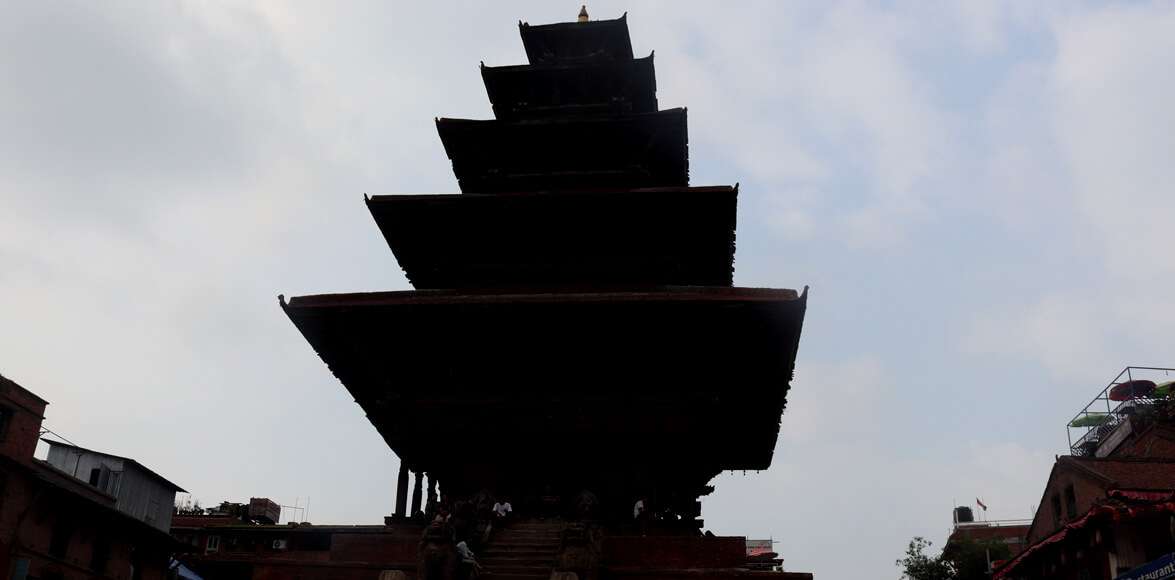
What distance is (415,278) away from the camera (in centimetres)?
2255

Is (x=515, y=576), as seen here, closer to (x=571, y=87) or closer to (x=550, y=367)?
(x=550, y=367)

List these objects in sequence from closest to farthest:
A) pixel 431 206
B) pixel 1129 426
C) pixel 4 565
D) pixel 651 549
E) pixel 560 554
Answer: pixel 560 554
pixel 651 549
pixel 431 206
pixel 4 565
pixel 1129 426

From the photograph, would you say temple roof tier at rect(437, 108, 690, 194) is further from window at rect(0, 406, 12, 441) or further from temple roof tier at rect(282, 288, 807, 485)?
window at rect(0, 406, 12, 441)

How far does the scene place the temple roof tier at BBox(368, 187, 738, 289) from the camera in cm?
2022

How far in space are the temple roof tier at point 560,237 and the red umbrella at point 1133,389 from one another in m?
33.0

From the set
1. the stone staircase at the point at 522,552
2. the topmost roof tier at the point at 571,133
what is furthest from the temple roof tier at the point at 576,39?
the stone staircase at the point at 522,552

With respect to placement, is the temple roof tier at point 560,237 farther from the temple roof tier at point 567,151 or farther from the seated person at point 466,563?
the seated person at point 466,563

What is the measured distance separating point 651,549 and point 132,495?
37586mm

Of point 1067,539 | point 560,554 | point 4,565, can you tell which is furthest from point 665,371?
→ point 4,565

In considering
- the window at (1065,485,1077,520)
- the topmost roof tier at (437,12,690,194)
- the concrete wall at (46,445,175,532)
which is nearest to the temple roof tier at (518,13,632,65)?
the topmost roof tier at (437,12,690,194)

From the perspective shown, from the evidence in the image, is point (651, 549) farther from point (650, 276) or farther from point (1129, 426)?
point (1129, 426)

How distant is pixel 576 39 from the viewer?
26266 mm

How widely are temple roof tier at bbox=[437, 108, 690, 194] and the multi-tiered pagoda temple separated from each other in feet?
0.15

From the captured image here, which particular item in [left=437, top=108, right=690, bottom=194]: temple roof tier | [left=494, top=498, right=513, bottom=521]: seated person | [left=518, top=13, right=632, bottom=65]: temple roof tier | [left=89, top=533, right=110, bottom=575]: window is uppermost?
[left=518, top=13, right=632, bottom=65]: temple roof tier
